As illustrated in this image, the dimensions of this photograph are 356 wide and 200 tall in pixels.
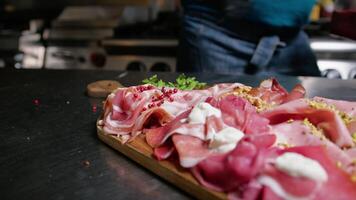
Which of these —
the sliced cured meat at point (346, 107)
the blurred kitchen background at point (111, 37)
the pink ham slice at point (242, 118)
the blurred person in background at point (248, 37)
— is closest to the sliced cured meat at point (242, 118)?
the pink ham slice at point (242, 118)

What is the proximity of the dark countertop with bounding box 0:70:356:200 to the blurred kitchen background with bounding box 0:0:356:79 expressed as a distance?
0.65 meters

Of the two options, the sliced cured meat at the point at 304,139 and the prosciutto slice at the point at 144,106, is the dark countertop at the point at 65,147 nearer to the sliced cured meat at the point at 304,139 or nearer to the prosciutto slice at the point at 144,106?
the prosciutto slice at the point at 144,106

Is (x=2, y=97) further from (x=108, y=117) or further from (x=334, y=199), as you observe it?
(x=334, y=199)

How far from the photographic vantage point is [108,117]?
101 cm

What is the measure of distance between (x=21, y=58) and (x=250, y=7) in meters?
1.65

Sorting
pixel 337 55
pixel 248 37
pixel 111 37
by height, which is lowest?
pixel 111 37

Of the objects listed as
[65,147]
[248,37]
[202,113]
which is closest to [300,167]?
[202,113]

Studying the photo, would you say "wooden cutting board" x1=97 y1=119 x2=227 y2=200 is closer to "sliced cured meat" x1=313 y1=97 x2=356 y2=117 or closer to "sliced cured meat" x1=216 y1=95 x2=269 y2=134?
"sliced cured meat" x1=216 y1=95 x2=269 y2=134

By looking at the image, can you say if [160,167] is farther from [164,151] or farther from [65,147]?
[65,147]

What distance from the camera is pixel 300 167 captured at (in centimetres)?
64

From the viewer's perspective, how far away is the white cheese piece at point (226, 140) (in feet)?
2.41

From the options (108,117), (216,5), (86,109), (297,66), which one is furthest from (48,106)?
(297,66)

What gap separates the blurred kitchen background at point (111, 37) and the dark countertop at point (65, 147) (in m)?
0.65

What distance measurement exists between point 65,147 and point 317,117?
1.93 ft
